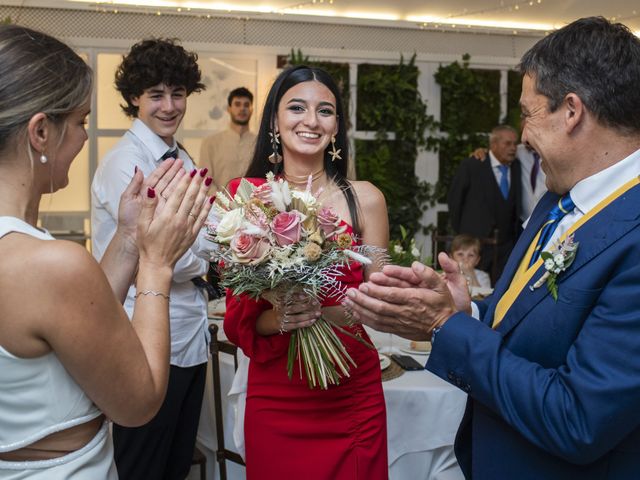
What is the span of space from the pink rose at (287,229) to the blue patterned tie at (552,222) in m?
0.64

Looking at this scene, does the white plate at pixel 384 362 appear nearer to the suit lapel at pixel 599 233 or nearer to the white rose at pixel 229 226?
the white rose at pixel 229 226

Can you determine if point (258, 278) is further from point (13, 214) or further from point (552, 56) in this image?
point (552, 56)

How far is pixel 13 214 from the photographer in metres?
1.43

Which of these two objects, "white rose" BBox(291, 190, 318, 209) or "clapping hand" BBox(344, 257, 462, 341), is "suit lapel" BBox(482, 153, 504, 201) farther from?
"clapping hand" BBox(344, 257, 462, 341)

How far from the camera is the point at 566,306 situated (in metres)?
1.52

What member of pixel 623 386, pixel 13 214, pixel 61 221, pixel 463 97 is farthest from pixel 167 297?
pixel 463 97

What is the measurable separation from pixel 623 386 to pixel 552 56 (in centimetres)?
75

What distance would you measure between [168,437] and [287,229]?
140 cm

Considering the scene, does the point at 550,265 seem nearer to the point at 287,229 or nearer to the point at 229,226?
the point at 287,229

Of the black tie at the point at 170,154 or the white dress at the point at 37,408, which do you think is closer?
the white dress at the point at 37,408

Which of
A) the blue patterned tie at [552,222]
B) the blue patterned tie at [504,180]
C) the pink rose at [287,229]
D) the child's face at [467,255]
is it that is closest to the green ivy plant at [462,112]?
the blue patterned tie at [504,180]

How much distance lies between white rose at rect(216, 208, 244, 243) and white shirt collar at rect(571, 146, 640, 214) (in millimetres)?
905

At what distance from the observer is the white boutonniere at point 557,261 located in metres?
1.53

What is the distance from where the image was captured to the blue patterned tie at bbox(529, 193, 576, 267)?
1699 millimetres
